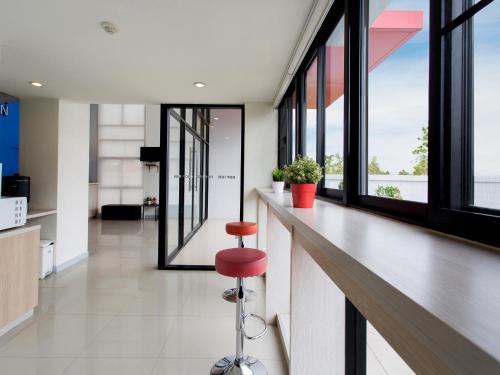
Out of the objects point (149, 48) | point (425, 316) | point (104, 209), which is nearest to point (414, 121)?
point (425, 316)

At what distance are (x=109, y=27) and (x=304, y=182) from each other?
194 centimetres

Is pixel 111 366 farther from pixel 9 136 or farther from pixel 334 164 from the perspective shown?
pixel 9 136

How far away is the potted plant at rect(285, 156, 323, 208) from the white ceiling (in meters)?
1.16

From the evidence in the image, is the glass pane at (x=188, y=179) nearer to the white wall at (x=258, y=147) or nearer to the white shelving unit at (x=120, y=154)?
the white wall at (x=258, y=147)

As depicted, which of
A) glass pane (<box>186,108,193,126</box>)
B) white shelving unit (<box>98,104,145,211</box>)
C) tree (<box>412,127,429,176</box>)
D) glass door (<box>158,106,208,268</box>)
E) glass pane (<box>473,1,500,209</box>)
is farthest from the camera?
white shelving unit (<box>98,104,145,211</box>)

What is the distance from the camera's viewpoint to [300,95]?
3041 mm

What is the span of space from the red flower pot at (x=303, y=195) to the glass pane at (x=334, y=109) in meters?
0.40

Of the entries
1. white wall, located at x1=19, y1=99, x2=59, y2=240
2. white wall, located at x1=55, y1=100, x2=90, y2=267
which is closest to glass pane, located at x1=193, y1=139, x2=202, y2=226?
white wall, located at x1=55, y1=100, x2=90, y2=267

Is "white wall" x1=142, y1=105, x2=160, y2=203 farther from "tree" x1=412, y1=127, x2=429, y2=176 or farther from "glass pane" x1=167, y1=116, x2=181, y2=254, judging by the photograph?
"tree" x1=412, y1=127, x2=429, y2=176

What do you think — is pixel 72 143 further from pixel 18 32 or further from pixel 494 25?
pixel 494 25

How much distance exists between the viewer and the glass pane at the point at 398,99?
1050 millimetres

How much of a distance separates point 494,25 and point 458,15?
155 mm

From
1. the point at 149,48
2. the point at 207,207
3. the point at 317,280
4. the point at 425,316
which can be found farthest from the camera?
the point at 207,207

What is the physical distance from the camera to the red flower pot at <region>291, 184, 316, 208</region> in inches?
62.9
